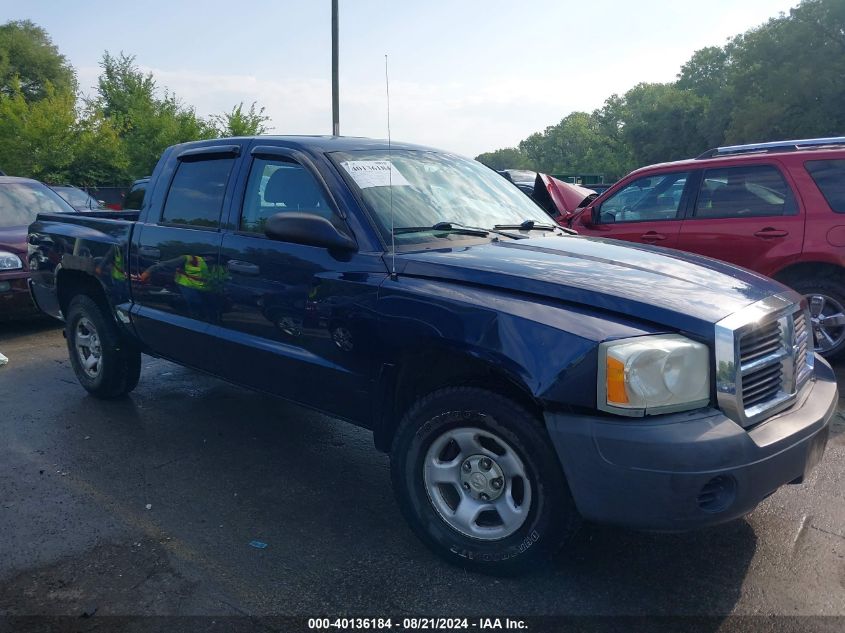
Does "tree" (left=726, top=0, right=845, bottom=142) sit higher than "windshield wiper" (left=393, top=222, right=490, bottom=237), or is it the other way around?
"tree" (left=726, top=0, right=845, bottom=142)

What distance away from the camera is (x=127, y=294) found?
4.81m

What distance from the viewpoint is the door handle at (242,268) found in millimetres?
3791

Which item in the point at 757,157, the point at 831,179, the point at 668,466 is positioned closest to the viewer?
the point at 668,466

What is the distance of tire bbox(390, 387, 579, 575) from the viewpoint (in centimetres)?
275

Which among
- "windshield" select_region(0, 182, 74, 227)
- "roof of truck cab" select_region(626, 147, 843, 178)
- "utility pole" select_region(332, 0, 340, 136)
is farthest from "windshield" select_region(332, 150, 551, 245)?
"utility pole" select_region(332, 0, 340, 136)

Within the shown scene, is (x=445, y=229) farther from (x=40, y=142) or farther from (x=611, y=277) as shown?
(x=40, y=142)

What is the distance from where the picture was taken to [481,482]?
9.78ft

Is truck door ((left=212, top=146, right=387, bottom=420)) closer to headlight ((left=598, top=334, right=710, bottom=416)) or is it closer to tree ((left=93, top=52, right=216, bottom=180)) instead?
headlight ((left=598, top=334, right=710, bottom=416))

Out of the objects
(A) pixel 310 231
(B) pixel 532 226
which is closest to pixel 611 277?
(B) pixel 532 226

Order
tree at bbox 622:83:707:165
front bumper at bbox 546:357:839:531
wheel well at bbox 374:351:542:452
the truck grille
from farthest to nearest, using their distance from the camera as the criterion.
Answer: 1. tree at bbox 622:83:707:165
2. wheel well at bbox 374:351:542:452
3. the truck grille
4. front bumper at bbox 546:357:839:531

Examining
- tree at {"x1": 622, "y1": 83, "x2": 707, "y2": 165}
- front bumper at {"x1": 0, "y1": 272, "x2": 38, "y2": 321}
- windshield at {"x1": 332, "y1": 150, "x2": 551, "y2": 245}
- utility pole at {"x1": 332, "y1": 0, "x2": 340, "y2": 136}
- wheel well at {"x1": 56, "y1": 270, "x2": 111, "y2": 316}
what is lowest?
front bumper at {"x1": 0, "y1": 272, "x2": 38, "y2": 321}

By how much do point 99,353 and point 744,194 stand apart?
5.52 m

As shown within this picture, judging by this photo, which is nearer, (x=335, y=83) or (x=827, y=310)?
(x=827, y=310)

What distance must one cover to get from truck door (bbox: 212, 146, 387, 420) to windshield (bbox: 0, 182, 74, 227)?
18.1 feet
